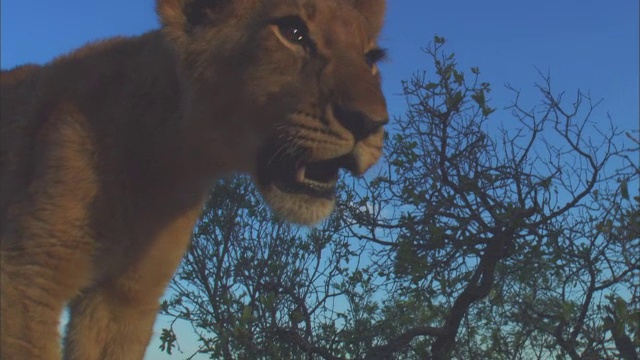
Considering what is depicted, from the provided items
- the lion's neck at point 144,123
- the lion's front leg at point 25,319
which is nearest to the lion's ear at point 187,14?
the lion's neck at point 144,123

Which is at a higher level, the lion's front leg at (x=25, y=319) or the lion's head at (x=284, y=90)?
the lion's head at (x=284, y=90)

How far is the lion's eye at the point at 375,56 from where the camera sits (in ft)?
14.1

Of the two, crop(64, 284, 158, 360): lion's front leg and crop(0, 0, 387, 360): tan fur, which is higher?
crop(0, 0, 387, 360): tan fur

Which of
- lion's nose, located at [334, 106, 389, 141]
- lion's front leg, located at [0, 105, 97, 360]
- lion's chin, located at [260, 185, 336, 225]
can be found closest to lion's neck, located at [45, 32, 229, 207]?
lion's front leg, located at [0, 105, 97, 360]

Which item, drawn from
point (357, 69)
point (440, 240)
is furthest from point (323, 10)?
point (440, 240)

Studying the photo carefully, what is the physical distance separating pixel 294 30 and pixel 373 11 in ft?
3.14

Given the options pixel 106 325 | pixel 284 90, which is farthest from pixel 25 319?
pixel 284 90

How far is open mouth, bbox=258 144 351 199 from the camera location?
3.68 m

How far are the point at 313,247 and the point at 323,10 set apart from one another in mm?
3102

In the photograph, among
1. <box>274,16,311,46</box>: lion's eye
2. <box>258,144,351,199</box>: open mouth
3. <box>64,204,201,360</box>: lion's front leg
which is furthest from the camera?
<box>64,204,201,360</box>: lion's front leg

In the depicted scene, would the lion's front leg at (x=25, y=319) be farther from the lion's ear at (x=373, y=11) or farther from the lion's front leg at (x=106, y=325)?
the lion's ear at (x=373, y=11)

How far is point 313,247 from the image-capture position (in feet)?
21.8

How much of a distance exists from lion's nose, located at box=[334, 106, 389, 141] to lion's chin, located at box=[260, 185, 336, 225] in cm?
42

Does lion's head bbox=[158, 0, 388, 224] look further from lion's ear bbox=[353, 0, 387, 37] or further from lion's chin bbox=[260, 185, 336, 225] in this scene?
lion's ear bbox=[353, 0, 387, 37]
